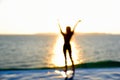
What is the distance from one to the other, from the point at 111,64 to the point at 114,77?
354 inches

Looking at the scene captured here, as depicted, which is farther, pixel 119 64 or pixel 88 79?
pixel 119 64

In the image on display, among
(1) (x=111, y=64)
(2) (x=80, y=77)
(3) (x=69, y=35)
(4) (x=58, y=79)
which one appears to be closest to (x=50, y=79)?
(4) (x=58, y=79)

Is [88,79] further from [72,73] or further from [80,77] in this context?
[72,73]

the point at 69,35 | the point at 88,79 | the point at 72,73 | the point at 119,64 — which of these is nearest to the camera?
the point at 88,79

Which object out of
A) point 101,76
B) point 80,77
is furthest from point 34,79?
point 101,76

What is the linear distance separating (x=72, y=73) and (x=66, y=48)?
5.10 ft

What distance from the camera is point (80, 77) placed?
43.6ft

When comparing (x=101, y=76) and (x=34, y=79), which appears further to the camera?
(x=101, y=76)

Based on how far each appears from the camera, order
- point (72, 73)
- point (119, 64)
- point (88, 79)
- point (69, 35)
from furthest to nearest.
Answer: point (119, 64)
point (72, 73)
point (69, 35)
point (88, 79)

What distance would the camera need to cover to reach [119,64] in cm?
2181

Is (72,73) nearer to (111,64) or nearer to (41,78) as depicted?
(41,78)

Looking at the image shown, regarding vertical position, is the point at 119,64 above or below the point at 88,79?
below
